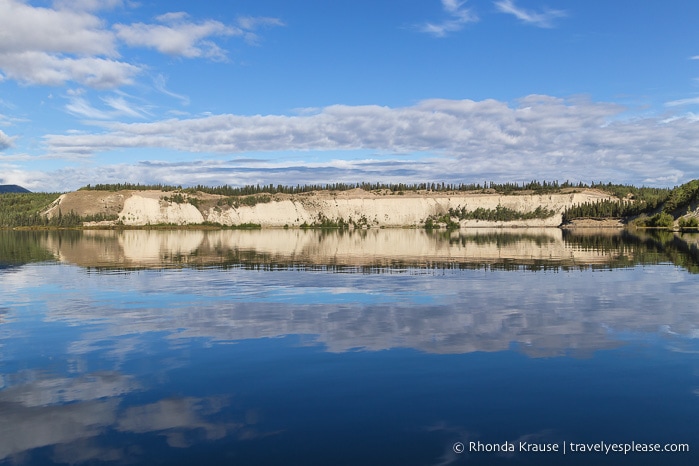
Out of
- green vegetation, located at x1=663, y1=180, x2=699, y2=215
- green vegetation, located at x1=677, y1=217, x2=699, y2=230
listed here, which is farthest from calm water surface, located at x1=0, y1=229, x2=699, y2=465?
green vegetation, located at x1=663, y1=180, x2=699, y2=215

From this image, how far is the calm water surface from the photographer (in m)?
14.3

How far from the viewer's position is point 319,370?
20.5 m

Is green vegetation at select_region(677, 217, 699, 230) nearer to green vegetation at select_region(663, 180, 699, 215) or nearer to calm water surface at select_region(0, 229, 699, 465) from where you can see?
green vegetation at select_region(663, 180, 699, 215)

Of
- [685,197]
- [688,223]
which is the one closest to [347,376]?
[688,223]

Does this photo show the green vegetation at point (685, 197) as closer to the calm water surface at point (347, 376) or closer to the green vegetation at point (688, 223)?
the green vegetation at point (688, 223)

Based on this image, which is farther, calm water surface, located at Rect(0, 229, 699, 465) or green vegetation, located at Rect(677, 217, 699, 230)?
green vegetation, located at Rect(677, 217, 699, 230)

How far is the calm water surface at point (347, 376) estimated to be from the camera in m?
14.3

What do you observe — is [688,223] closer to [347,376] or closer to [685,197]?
[685,197]

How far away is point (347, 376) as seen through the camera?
777 inches

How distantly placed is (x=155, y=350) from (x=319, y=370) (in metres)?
7.70

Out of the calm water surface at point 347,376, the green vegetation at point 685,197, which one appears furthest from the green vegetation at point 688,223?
the calm water surface at point 347,376

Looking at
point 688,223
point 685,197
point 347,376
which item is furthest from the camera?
point 685,197

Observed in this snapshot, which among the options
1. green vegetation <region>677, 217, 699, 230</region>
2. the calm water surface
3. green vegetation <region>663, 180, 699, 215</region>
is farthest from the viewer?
green vegetation <region>663, 180, 699, 215</region>

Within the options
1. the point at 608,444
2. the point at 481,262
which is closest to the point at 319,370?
the point at 608,444
